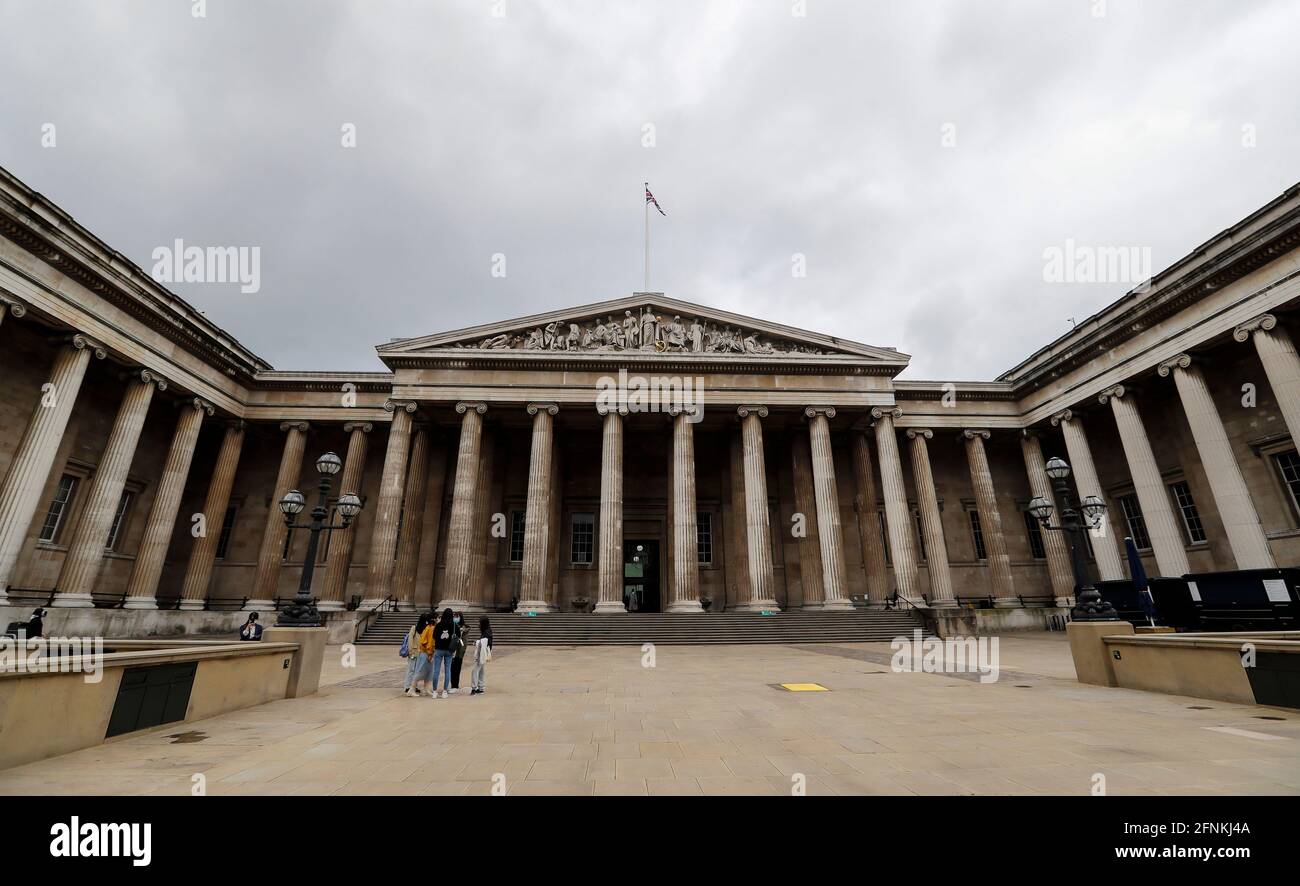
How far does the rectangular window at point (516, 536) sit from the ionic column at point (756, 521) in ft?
38.9

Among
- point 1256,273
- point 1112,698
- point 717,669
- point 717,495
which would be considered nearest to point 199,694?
point 717,669

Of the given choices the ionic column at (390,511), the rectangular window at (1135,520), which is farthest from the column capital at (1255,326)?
the ionic column at (390,511)

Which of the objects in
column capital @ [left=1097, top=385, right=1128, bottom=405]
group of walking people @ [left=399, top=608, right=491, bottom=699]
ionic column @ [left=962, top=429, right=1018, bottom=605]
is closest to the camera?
group of walking people @ [left=399, top=608, right=491, bottom=699]

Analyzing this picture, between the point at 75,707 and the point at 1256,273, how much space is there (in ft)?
103

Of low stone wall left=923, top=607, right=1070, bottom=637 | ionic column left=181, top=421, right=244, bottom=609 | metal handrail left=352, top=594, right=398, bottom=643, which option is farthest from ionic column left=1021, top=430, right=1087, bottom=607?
ionic column left=181, top=421, right=244, bottom=609

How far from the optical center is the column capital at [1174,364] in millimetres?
20969

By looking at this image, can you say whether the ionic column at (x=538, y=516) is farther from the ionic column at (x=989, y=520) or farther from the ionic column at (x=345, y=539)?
the ionic column at (x=989, y=520)

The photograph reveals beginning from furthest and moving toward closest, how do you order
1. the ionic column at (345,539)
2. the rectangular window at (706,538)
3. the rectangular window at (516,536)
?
the rectangular window at (706,538)
the rectangular window at (516,536)
the ionic column at (345,539)

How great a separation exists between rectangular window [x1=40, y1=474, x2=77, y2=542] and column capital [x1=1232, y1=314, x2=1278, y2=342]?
1770 inches

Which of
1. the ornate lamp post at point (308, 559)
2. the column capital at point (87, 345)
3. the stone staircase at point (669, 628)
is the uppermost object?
the column capital at point (87, 345)

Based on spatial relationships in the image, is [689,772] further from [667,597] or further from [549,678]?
[667,597]

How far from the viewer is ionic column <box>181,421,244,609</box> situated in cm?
2550

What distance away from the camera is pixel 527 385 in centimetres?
2588

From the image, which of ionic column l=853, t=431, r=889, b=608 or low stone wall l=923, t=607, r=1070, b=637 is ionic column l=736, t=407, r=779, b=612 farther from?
low stone wall l=923, t=607, r=1070, b=637
